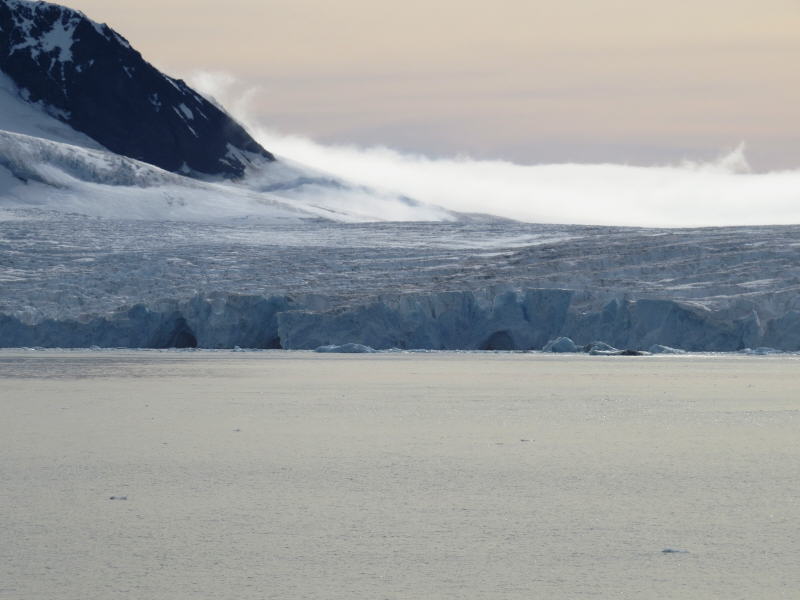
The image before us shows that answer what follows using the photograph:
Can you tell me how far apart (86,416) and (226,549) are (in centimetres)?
611

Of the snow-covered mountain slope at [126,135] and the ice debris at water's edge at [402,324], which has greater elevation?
the snow-covered mountain slope at [126,135]

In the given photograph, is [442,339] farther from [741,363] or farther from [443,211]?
[443,211]

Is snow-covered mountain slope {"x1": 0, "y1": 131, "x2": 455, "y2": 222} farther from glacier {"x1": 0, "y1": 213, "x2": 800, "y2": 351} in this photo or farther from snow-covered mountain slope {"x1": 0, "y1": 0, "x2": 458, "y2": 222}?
glacier {"x1": 0, "y1": 213, "x2": 800, "y2": 351}

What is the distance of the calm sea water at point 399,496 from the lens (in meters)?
4.91

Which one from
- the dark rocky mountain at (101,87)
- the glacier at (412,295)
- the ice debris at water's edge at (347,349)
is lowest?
the ice debris at water's edge at (347,349)

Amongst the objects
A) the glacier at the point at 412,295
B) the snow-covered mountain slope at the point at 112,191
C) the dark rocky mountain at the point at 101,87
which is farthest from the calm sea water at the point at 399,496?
the dark rocky mountain at the point at 101,87

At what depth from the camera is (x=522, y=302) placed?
29.0m

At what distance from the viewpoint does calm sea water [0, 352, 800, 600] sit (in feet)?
16.1

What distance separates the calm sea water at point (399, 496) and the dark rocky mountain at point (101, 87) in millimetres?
71734

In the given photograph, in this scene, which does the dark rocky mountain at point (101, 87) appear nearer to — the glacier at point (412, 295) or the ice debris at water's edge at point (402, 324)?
the glacier at point (412, 295)

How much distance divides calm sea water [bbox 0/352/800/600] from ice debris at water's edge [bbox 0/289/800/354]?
1421cm

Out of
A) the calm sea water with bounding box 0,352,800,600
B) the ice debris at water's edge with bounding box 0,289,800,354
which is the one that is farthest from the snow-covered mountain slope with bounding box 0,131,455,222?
the calm sea water with bounding box 0,352,800,600

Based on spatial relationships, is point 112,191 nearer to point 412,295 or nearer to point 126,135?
point 126,135

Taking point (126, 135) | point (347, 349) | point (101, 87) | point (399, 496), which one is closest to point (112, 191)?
point (126, 135)
